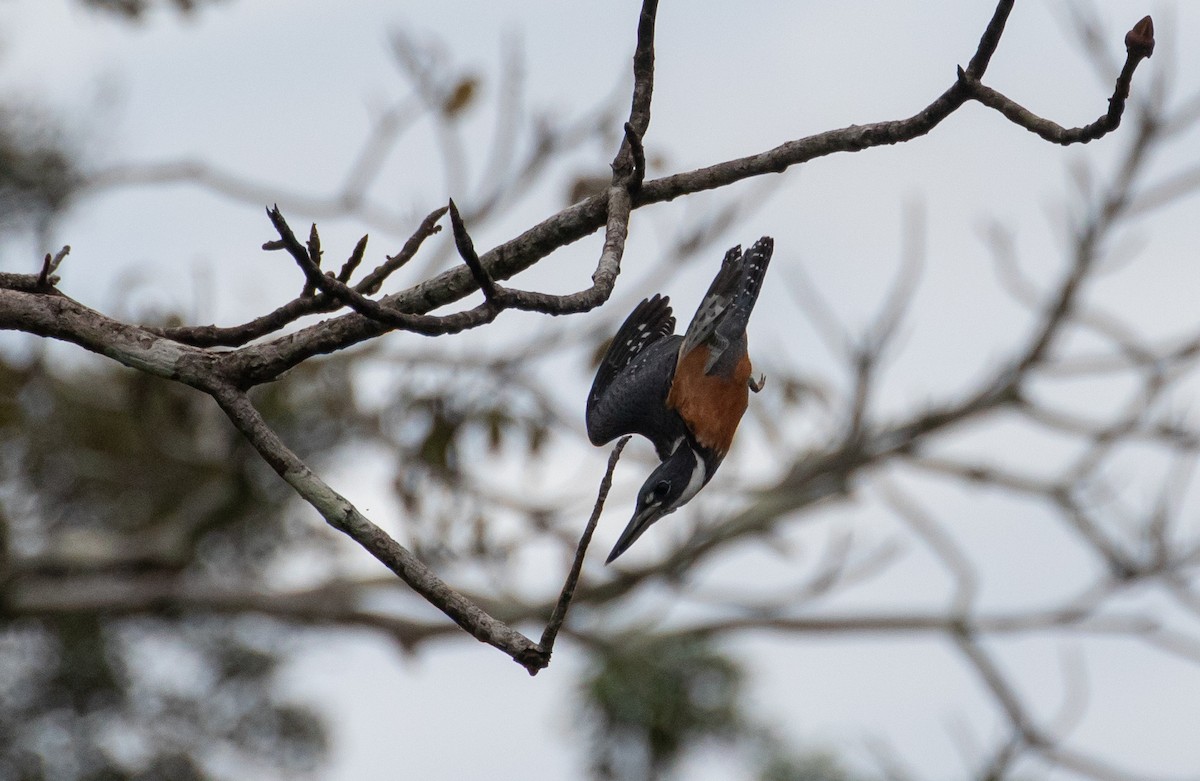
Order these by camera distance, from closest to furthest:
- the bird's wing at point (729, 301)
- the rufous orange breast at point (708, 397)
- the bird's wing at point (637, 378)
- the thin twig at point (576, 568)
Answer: the thin twig at point (576, 568) → the bird's wing at point (729, 301) → the rufous orange breast at point (708, 397) → the bird's wing at point (637, 378)

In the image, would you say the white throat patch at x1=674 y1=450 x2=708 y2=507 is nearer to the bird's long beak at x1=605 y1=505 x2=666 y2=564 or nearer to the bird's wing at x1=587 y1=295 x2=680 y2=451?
the bird's long beak at x1=605 y1=505 x2=666 y2=564

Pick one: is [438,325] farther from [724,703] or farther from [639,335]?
[724,703]

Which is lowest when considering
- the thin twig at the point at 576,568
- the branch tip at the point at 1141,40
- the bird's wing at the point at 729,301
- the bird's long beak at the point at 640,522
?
the thin twig at the point at 576,568

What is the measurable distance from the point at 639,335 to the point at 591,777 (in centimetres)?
766

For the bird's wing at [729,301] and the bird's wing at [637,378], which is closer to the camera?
the bird's wing at [729,301]

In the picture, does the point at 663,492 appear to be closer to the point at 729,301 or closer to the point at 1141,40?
the point at 729,301

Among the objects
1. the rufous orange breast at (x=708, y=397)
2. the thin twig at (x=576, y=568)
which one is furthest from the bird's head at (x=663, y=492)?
the thin twig at (x=576, y=568)

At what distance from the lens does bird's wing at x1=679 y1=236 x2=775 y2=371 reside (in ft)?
11.2

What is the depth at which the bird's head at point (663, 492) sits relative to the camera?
3666 mm

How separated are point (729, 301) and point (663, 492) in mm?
560

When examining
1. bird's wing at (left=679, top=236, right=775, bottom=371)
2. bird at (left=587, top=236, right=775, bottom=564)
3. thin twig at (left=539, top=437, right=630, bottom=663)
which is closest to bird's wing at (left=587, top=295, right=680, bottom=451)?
bird at (left=587, top=236, right=775, bottom=564)

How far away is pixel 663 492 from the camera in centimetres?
369

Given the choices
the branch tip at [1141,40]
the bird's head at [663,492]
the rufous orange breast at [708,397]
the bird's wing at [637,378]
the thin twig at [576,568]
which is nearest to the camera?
the thin twig at [576,568]

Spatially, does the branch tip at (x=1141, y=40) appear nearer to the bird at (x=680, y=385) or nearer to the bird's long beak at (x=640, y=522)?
the bird at (x=680, y=385)
